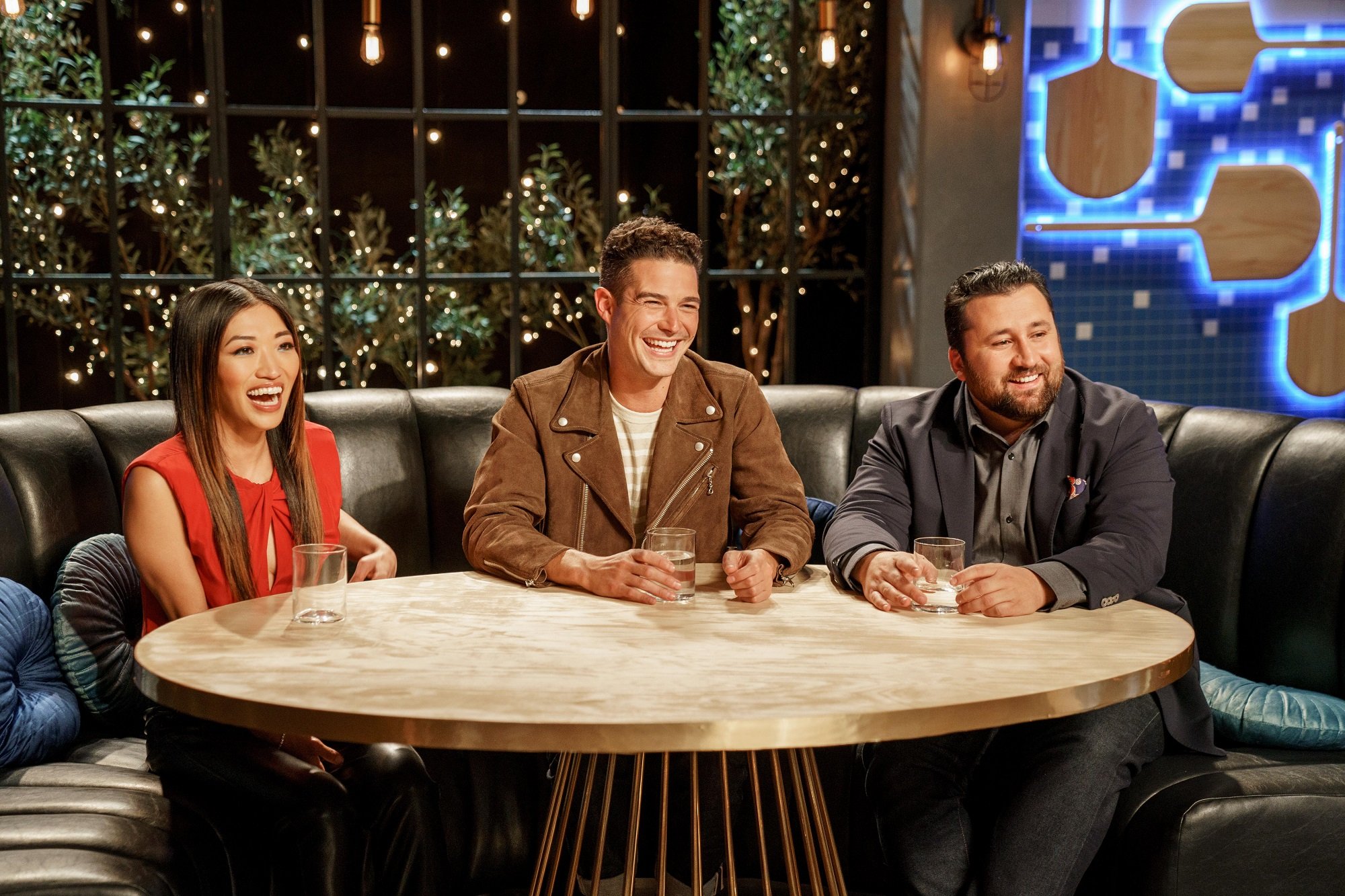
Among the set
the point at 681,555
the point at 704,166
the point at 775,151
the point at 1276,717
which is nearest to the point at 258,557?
the point at 681,555

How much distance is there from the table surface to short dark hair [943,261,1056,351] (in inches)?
29.5

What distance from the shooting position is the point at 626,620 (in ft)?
6.35

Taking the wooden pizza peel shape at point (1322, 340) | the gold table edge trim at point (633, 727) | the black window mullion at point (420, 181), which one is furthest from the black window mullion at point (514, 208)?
the wooden pizza peel shape at point (1322, 340)

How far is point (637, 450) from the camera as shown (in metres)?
2.68

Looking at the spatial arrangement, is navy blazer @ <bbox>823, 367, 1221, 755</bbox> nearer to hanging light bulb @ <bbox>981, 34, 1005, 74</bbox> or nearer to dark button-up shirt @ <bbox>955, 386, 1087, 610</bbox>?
dark button-up shirt @ <bbox>955, 386, 1087, 610</bbox>

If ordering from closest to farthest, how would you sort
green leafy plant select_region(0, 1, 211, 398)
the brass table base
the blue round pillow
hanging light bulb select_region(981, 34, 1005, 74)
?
the brass table base, the blue round pillow, hanging light bulb select_region(981, 34, 1005, 74), green leafy plant select_region(0, 1, 211, 398)

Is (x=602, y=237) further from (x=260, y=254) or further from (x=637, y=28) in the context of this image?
(x=260, y=254)

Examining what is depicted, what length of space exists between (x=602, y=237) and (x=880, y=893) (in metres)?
2.86

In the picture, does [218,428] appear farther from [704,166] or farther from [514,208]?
[704,166]

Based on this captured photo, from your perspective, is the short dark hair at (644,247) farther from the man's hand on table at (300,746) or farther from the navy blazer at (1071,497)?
the man's hand on table at (300,746)

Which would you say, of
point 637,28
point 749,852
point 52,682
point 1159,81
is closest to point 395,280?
point 637,28

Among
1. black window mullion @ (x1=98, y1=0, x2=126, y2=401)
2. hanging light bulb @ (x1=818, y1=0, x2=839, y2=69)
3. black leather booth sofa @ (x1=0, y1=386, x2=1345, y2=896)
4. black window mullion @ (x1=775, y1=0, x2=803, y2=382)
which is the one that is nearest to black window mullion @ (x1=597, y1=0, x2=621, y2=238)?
black window mullion @ (x1=775, y1=0, x2=803, y2=382)

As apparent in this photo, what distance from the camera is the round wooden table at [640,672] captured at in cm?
142

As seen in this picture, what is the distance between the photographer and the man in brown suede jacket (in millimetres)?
2580
